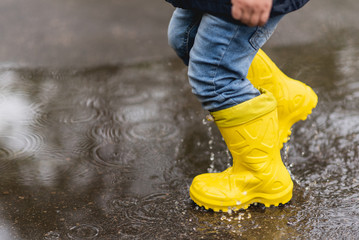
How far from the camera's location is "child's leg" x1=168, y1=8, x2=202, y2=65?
6.23ft

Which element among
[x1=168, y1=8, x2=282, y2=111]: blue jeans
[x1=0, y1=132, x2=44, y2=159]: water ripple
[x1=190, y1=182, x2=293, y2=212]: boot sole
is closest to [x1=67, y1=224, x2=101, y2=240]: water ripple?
[x1=190, y1=182, x2=293, y2=212]: boot sole

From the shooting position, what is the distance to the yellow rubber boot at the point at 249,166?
1.79m

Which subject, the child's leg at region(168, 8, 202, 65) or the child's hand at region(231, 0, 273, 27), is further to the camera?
the child's leg at region(168, 8, 202, 65)

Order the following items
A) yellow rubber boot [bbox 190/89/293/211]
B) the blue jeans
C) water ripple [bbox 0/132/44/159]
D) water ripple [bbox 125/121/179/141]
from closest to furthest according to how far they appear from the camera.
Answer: the blue jeans → yellow rubber boot [bbox 190/89/293/211] → water ripple [bbox 0/132/44/159] → water ripple [bbox 125/121/179/141]

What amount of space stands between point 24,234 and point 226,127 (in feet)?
2.85

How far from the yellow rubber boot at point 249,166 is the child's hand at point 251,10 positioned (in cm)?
37

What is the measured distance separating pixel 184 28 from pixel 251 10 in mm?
474

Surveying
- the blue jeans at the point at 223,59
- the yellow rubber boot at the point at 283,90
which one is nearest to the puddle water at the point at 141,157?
the yellow rubber boot at the point at 283,90

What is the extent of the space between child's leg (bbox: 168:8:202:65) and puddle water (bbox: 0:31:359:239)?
2.08ft

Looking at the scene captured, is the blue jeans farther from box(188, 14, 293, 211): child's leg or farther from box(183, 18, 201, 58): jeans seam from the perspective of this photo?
box(183, 18, 201, 58): jeans seam

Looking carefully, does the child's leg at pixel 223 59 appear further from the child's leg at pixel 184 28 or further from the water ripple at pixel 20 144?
the water ripple at pixel 20 144

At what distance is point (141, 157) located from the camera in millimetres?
2410

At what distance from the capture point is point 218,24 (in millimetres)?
1646

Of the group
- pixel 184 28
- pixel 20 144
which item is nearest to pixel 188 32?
pixel 184 28
